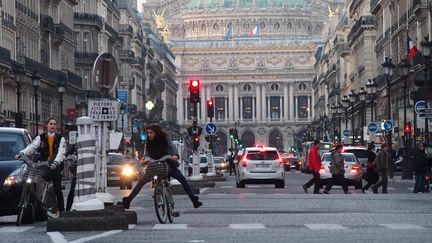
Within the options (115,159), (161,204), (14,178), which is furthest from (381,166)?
(14,178)

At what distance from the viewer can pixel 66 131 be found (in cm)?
3709

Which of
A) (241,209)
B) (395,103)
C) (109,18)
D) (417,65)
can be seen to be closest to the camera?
(241,209)

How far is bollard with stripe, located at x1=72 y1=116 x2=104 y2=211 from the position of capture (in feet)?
78.7

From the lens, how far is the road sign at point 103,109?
91.4 feet

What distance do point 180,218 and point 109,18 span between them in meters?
102

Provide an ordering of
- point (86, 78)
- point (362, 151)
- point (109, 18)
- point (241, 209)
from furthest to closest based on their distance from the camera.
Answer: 1. point (109, 18)
2. point (86, 78)
3. point (362, 151)
4. point (241, 209)

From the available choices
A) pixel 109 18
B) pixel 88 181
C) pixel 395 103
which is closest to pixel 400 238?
pixel 88 181

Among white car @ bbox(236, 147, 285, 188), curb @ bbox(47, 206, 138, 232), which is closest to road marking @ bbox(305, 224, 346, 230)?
curb @ bbox(47, 206, 138, 232)

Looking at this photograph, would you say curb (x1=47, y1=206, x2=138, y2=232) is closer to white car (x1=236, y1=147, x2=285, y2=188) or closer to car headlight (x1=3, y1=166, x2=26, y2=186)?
car headlight (x1=3, y1=166, x2=26, y2=186)

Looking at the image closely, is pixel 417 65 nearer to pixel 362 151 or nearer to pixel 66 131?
pixel 362 151

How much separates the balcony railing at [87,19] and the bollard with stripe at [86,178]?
8903 centimetres

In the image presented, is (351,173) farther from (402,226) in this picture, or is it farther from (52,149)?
(402,226)

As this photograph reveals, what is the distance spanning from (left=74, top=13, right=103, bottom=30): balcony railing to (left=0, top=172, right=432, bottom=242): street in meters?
78.2

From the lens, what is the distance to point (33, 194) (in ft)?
86.9
